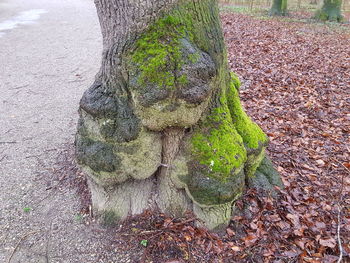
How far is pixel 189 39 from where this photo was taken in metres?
2.30

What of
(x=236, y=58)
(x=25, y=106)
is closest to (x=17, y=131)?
(x=25, y=106)

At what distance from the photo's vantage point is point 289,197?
324 centimetres

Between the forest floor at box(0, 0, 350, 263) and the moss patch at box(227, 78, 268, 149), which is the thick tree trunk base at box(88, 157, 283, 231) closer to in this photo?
the forest floor at box(0, 0, 350, 263)

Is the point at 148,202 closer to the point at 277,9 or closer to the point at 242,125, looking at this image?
the point at 242,125

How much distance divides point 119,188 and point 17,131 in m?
2.93

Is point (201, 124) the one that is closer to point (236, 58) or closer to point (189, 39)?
point (189, 39)

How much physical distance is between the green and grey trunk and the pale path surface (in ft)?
39.8

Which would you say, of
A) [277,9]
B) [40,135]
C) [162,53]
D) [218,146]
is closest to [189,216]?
[218,146]

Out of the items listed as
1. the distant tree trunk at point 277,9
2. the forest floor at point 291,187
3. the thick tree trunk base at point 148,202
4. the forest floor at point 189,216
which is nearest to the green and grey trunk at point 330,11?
the distant tree trunk at point 277,9

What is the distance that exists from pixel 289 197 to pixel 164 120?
5.99ft

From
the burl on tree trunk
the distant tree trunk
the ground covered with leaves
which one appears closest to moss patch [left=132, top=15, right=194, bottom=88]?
the burl on tree trunk

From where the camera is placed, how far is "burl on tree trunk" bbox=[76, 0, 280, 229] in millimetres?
2213

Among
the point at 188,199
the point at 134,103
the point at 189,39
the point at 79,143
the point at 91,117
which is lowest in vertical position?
the point at 188,199

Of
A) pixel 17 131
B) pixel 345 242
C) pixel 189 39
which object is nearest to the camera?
pixel 189 39
